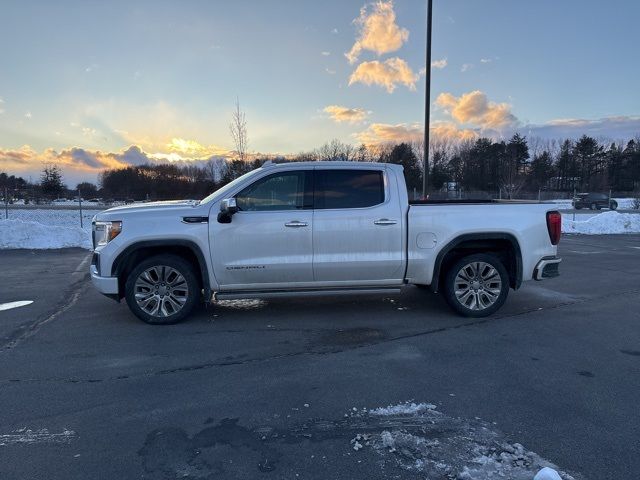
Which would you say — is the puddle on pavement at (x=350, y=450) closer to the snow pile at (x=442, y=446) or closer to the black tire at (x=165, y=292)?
the snow pile at (x=442, y=446)

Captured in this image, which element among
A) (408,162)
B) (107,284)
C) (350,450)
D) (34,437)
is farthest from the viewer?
(408,162)

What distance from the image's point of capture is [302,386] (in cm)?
380

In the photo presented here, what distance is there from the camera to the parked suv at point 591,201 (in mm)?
38719

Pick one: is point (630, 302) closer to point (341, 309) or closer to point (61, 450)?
point (341, 309)

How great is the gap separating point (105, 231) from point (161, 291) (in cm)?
102

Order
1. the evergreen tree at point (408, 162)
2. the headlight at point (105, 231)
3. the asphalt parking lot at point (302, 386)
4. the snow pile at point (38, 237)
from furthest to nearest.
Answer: the evergreen tree at point (408, 162), the snow pile at point (38, 237), the headlight at point (105, 231), the asphalt parking lot at point (302, 386)

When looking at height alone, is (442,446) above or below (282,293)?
below

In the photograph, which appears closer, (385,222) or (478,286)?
(385,222)

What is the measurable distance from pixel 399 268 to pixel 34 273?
26.2 feet

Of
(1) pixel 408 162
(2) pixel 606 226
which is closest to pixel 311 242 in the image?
(2) pixel 606 226

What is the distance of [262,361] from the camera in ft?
14.4

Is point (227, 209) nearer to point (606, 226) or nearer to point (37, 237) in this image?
point (37, 237)

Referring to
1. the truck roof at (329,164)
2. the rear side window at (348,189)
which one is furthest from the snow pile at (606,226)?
the rear side window at (348,189)

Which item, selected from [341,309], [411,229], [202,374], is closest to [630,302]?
[411,229]
